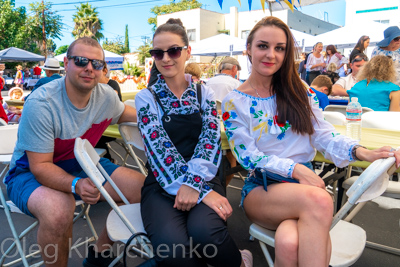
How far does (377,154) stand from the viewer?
5.80 ft

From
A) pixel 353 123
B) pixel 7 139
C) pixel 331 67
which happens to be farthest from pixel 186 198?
pixel 331 67

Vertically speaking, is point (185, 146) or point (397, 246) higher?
point (185, 146)

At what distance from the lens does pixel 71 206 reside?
78.2 inches

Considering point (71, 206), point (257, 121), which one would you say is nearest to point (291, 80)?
point (257, 121)

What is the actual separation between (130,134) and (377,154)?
5.41ft

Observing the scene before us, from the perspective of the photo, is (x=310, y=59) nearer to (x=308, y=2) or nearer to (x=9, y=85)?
(x=308, y=2)

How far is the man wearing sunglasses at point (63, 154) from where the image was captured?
192 centimetres

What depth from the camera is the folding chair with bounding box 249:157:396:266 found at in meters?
1.49

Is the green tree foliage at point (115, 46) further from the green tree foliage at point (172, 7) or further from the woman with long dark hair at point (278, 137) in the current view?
the woman with long dark hair at point (278, 137)

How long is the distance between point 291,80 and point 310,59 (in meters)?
7.35

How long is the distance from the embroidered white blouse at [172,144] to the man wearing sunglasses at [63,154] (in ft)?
1.31

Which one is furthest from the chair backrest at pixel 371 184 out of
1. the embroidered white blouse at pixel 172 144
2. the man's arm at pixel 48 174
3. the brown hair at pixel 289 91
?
the man's arm at pixel 48 174

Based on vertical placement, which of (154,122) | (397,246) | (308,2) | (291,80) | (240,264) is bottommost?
(397,246)

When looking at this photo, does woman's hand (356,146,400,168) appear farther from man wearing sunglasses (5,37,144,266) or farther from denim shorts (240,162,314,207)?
man wearing sunglasses (5,37,144,266)
